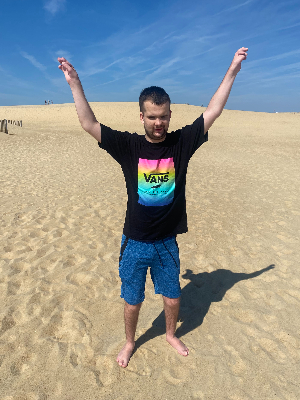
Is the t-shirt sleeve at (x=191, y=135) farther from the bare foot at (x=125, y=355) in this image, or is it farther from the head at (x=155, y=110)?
the bare foot at (x=125, y=355)

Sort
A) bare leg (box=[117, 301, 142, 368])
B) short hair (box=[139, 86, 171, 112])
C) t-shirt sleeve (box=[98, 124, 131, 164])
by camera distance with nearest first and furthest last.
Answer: short hair (box=[139, 86, 171, 112]) < t-shirt sleeve (box=[98, 124, 131, 164]) < bare leg (box=[117, 301, 142, 368])

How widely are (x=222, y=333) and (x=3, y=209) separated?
5497mm

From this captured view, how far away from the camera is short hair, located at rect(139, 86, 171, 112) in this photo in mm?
1851

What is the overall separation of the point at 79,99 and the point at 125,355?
7.50ft

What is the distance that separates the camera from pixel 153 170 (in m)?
1.99

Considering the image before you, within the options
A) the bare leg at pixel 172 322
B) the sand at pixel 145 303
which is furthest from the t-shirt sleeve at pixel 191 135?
the sand at pixel 145 303

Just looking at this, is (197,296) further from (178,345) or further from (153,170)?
(153,170)

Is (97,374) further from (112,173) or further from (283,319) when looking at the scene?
(112,173)

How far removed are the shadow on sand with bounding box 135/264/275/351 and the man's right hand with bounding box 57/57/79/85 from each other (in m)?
2.53

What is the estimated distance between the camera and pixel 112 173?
1069cm

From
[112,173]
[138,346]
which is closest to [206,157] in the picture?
[112,173]

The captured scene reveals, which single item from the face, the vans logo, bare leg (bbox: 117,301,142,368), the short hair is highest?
the short hair

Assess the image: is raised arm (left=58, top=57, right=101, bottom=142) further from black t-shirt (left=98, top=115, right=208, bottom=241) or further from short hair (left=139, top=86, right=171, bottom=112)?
short hair (left=139, top=86, right=171, bottom=112)

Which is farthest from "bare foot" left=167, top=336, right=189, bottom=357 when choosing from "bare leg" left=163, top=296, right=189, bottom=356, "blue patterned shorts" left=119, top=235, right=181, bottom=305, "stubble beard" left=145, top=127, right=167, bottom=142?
"stubble beard" left=145, top=127, right=167, bottom=142
